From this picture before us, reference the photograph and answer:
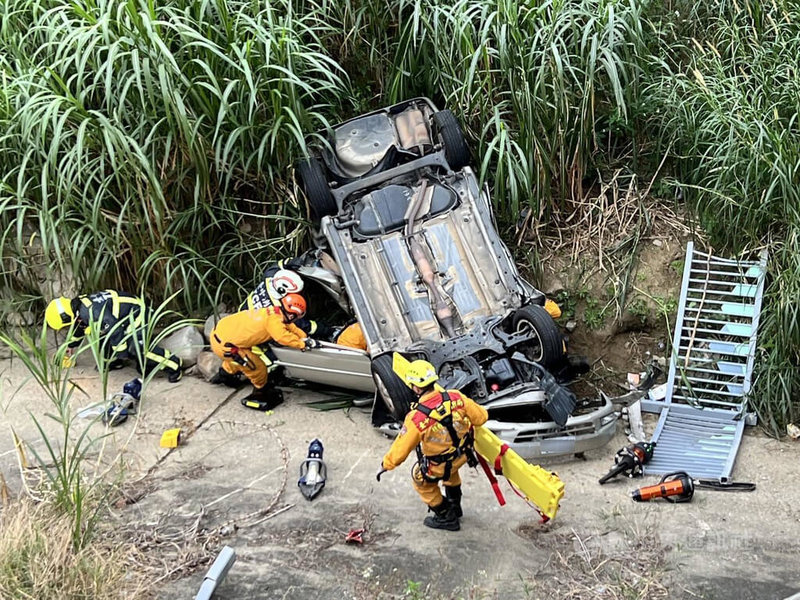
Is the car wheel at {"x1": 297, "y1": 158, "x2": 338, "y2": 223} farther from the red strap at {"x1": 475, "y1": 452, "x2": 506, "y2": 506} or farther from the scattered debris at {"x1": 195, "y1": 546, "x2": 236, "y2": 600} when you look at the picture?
the scattered debris at {"x1": 195, "y1": 546, "x2": 236, "y2": 600}

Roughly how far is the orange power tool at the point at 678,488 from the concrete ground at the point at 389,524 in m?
0.06

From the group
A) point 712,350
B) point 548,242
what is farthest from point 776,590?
point 548,242

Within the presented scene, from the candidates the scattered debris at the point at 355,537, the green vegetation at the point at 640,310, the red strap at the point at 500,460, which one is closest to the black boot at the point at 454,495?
the red strap at the point at 500,460

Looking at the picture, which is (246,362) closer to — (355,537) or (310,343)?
(310,343)

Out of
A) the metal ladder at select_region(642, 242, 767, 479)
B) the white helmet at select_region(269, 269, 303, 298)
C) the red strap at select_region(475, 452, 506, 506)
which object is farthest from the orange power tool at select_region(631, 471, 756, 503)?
the white helmet at select_region(269, 269, 303, 298)

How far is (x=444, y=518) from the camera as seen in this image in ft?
14.9

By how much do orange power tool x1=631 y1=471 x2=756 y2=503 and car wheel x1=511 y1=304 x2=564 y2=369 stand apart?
40.3 inches

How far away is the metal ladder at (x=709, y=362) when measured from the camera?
545cm

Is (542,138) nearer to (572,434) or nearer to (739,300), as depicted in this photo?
(739,300)

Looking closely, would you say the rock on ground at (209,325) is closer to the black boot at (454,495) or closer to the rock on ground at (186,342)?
the rock on ground at (186,342)

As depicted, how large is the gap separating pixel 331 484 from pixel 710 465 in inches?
90.2

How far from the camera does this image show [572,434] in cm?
525

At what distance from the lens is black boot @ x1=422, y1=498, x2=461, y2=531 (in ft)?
14.9

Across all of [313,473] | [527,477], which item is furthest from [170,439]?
[527,477]
